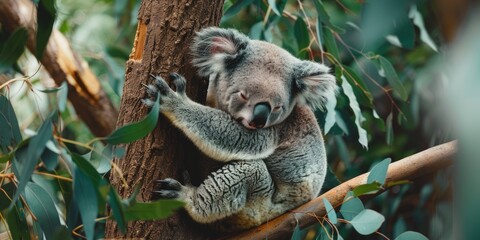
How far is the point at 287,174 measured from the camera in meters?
3.01

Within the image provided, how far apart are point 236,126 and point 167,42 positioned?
60cm

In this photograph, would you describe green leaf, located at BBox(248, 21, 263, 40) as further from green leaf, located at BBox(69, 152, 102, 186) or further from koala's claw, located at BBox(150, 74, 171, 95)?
green leaf, located at BBox(69, 152, 102, 186)

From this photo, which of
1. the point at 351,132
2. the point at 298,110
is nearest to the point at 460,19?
the point at 298,110

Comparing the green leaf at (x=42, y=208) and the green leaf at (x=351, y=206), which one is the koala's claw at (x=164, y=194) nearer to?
the green leaf at (x=42, y=208)

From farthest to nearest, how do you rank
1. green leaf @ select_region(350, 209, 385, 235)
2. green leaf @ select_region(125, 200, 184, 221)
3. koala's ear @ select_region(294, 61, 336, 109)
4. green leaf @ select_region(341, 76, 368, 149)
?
green leaf @ select_region(341, 76, 368, 149)
koala's ear @ select_region(294, 61, 336, 109)
green leaf @ select_region(350, 209, 385, 235)
green leaf @ select_region(125, 200, 184, 221)

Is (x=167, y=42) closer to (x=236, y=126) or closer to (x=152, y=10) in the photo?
(x=152, y=10)

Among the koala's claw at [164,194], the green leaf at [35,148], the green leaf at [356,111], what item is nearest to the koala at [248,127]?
the koala's claw at [164,194]

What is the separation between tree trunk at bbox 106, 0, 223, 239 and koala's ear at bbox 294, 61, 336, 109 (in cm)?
74

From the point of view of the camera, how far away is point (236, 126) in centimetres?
283

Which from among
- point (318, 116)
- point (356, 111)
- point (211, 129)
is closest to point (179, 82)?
point (211, 129)

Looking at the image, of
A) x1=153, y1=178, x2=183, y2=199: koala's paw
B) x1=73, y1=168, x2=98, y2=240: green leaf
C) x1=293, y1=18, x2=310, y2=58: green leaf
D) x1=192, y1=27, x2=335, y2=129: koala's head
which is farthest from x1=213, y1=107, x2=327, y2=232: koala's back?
x1=73, y1=168, x2=98, y2=240: green leaf

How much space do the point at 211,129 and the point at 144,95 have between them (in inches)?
15.6

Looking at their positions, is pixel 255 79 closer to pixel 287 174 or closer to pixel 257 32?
pixel 287 174

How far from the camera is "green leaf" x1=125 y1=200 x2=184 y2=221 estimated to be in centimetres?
182
